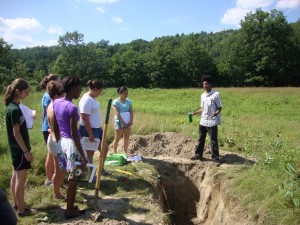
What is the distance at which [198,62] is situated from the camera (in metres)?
55.3

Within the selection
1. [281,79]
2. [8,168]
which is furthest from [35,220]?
[281,79]

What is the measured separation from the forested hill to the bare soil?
27559 mm

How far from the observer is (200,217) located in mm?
6828

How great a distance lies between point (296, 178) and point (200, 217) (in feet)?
10.3

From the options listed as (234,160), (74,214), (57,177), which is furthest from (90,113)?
(234,160)

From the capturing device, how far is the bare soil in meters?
4.88

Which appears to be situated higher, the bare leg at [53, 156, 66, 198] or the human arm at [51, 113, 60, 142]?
the human arm at [51, 113, 60, 142]

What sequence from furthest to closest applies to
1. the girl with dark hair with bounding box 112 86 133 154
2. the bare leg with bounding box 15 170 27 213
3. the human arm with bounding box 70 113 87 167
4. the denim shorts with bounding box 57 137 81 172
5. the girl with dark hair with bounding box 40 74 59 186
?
the girl with dark hair with bounding box 112 86 133 154, the girl with dark hair with bounding box 40 74 59 186, the bare leg with bounding box 15 170 27 213, the denim shorts with bounding box 57 137 81 172, the human arm with bounding box 70 113 87 167

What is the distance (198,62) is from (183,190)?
49.7 m

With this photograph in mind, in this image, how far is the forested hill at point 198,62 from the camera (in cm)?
4428

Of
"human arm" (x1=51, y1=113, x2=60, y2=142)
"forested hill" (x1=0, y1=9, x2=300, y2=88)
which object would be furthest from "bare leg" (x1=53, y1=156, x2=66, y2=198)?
"forested hill" (x1=0, y1=9, x2=300, y2=88)

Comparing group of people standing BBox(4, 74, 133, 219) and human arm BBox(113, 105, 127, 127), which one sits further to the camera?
human arm BBox(113, 105, 127, 127)

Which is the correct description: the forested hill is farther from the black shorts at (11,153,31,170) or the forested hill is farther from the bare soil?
the black shorts at (11,153,31,170)

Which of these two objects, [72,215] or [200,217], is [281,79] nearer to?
[200,217]
